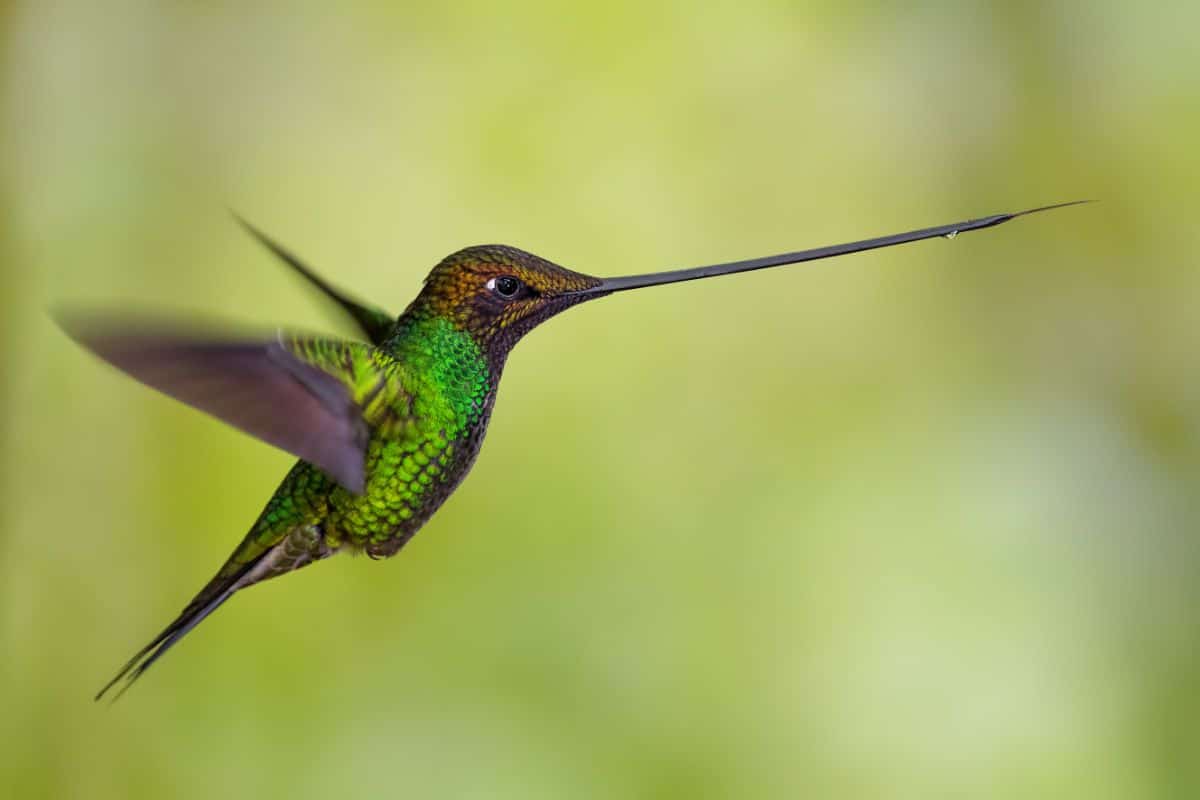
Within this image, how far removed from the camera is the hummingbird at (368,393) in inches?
20.0

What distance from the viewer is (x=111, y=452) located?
6.89 ft

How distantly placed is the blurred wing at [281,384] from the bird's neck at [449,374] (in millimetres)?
22

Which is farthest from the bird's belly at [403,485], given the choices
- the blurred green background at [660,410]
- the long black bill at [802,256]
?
the blurred green background at [660,410]

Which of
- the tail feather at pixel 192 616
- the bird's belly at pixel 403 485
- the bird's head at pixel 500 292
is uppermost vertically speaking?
the bird's head at pixel 500 292

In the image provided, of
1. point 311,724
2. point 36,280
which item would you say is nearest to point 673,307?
point 311,724

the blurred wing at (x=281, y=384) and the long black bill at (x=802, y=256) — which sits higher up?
the long black bill at (x=802, y=256)

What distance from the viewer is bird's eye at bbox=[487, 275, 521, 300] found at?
0.66 m

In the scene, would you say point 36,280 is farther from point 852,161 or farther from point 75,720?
point 852,161

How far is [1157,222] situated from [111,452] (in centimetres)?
189

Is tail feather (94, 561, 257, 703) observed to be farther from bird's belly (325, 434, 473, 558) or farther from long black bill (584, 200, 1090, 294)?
long black bill (584, 200, 1090, 294)

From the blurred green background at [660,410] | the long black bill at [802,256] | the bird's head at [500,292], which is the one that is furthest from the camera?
the blurred green background at [660,410]

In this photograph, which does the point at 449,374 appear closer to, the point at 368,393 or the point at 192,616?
the point at 368,393

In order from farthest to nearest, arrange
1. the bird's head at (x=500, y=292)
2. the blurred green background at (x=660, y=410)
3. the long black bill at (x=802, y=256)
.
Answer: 1. the blurred green background at (x=660, y=410)
2. the bird's head at (x=500, y=292)
3. the long black bill at (x=802, y=256)

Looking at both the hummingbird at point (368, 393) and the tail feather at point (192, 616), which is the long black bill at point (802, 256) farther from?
the tail feather at point (192, 616)
